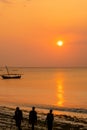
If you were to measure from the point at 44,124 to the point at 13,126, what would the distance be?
3.52 metres

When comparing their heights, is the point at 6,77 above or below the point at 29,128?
above

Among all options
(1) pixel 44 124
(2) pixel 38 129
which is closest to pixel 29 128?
(2) pixel 38 129

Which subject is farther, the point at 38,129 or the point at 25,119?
the point at 25,119

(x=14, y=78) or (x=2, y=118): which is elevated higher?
(x=14, y=78)

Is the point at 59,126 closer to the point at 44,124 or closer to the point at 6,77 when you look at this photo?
the point at 44,124

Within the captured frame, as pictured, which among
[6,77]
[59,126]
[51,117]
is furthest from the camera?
[6,77]

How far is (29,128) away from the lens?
2592cm

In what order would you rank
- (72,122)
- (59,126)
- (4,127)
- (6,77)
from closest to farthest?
1. (4,127)
2. (59,126)
3. (72,122)
4. (6,77)

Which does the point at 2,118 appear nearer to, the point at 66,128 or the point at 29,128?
the point at 29,128

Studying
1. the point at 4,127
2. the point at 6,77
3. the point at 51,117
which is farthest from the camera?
the point at 6,77

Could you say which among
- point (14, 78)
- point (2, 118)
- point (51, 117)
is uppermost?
point (14, 78)

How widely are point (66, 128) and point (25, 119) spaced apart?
5690 mm

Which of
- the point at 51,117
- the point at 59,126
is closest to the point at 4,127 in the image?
the point at 59,126

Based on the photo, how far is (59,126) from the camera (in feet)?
90.2
